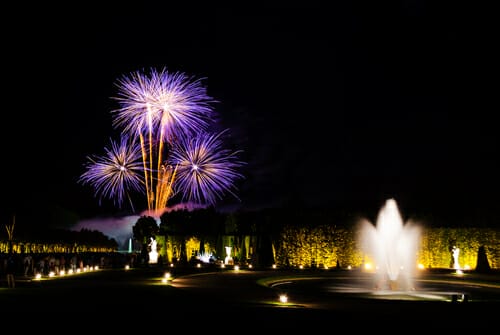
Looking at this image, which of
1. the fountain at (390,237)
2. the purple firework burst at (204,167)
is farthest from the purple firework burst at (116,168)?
the fountain at (390,237)

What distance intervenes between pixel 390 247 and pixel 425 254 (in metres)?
5.84

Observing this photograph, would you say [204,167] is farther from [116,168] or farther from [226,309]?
[226,309]

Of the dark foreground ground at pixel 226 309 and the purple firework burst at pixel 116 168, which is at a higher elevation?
the purple firework burst at pixel 116 168

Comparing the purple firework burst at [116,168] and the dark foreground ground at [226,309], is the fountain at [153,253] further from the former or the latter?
the dark foreground ground at [226,309]

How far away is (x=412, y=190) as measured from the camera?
59969 millimetres

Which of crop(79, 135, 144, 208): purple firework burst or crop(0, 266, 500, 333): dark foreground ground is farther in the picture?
crop(79, 135, 144, 208): purple firework burst

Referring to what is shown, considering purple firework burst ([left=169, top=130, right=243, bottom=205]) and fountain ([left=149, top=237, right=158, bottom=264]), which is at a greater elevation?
purple firework burst ([left=169, top=130, right=243, bottom=205])

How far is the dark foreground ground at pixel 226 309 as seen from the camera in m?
11.8

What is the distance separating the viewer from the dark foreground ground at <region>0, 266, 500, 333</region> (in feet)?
38.8

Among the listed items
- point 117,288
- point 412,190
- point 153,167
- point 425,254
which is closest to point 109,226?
point 153,167

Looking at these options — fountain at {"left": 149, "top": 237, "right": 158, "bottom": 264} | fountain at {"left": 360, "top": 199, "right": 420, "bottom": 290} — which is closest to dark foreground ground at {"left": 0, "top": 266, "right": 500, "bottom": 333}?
fountain at {"left": 360, "top": 199, "right": 420, "bottom": 290}

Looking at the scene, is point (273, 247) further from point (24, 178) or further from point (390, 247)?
point (24, 178)

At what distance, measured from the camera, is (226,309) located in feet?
47.0

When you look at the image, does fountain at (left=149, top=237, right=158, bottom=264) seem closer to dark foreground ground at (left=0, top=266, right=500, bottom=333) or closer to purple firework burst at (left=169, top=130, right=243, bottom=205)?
purple firework burst at (left=169, top=130, right=243, bottom=205)
